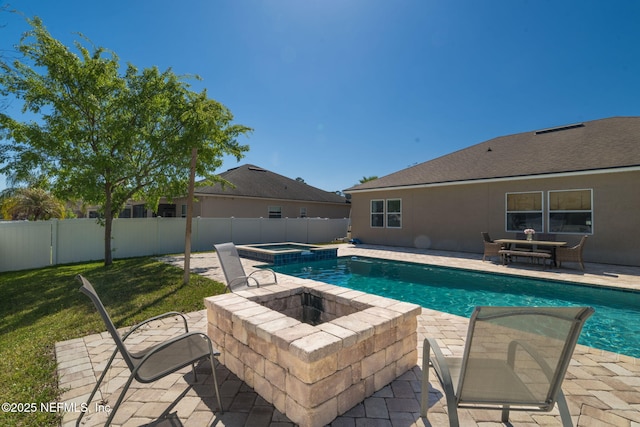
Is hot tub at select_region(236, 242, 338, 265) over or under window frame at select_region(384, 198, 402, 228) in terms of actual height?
under

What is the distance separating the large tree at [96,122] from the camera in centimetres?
862

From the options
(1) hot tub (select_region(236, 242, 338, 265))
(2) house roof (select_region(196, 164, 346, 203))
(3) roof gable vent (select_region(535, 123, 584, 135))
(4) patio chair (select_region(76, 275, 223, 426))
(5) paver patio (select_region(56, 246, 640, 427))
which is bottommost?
(5) paver patio (select_region(56, 246, 640, 427))

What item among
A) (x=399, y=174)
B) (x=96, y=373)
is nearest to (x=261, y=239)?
(x=399, y=174)

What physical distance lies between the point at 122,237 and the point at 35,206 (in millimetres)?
13180

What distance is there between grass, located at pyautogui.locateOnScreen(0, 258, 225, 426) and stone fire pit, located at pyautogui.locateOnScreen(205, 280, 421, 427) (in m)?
1.64

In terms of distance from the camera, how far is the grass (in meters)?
3.04

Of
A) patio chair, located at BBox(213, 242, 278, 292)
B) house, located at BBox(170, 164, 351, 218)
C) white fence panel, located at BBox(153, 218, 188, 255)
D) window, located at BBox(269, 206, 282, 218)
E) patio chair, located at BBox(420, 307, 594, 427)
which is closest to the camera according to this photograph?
patio chair, located at BBox(420, 307, 594, 427)

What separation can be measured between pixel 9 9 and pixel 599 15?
54.9ft

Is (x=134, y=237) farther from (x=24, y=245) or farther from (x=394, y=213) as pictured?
(x=394, y=213)

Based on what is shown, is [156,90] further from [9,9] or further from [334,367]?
[334,367]

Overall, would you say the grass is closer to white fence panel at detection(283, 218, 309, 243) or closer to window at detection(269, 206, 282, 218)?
white fence panel at detection(283, 218, 309, 243)

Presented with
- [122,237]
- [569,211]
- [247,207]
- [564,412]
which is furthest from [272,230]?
[564,412]

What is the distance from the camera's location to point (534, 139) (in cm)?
1506

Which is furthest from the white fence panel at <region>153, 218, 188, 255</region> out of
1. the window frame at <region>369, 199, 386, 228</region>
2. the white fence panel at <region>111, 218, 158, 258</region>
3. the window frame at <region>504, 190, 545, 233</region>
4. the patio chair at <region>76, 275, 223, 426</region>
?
the window frame at <region>504, 190, 545, 233</region>
